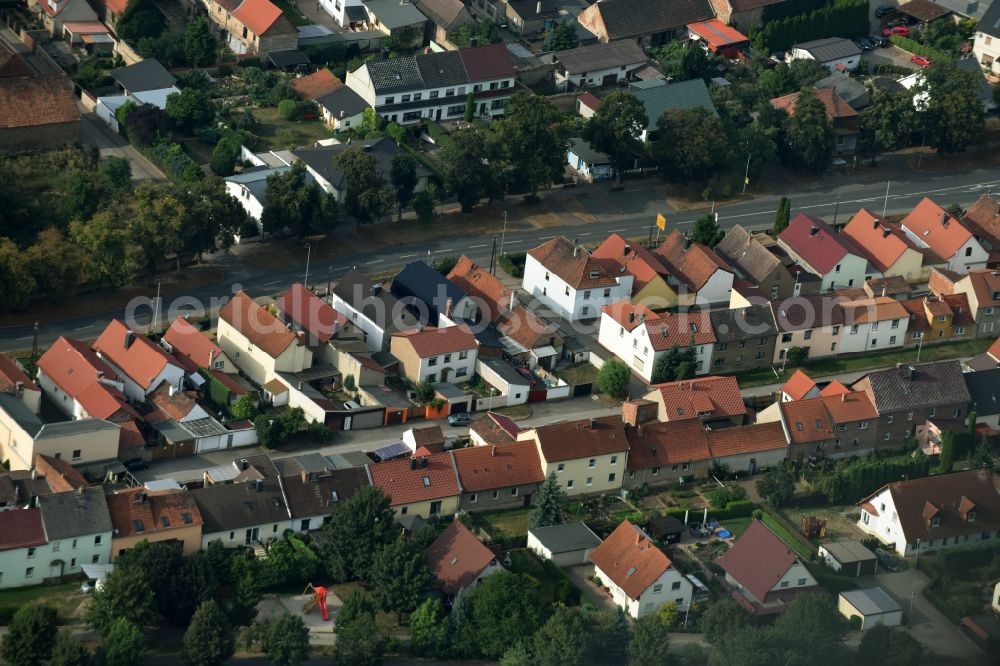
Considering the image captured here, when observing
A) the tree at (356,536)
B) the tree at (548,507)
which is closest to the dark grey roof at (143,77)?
the tree at (548,507)

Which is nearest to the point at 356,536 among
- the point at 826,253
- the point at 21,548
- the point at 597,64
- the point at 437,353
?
the point at 21,548

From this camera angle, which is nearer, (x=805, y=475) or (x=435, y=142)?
(x=805, y=475)

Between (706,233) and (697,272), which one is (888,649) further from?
(706,233)

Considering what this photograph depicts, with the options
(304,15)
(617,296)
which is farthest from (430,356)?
(304,15)

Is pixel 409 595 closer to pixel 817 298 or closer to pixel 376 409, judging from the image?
pixel 376 409

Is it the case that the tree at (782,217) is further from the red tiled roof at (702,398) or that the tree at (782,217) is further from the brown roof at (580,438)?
the brown roof at (580,438)
